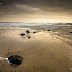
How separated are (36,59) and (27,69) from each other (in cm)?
232

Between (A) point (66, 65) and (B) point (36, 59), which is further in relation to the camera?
(B) point (36, 59)

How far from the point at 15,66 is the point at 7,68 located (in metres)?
0.64

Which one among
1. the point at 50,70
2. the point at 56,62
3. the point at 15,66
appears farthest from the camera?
the point at 56,62

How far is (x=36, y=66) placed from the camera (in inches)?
440

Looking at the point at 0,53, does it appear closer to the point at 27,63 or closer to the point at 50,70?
the point at 27,63

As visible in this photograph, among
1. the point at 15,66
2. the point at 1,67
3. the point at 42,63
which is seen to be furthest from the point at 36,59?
the point at 1,67

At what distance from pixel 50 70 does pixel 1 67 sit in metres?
3.16

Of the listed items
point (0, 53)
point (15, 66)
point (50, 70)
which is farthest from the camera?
point (0, 53)

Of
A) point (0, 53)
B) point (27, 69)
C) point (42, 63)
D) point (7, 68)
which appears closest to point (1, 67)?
point (7, 68)

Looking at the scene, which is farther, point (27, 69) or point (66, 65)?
point (66, 65)

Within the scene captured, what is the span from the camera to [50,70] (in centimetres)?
1038

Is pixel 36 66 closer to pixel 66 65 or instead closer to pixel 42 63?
pixel 42 63

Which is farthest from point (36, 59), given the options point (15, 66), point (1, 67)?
→ point (1, 67)

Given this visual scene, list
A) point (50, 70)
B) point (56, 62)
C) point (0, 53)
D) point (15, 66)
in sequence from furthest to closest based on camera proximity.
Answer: point (0, 53), point (56, 62), point (15, 66), point (50, 70)
